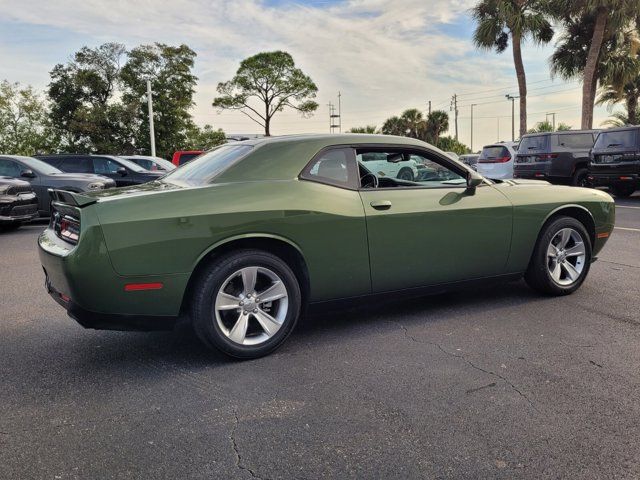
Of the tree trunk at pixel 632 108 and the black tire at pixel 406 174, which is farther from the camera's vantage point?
the tree trunk at pixel 632 108

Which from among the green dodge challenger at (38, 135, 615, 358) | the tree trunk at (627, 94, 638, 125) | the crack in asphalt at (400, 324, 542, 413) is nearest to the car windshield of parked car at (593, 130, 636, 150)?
the green dodge challenger at (38, 135, 615, 358)

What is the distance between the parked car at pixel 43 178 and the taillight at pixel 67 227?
25.7ft

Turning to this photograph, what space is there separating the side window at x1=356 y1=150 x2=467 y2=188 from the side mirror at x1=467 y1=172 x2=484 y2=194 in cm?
8

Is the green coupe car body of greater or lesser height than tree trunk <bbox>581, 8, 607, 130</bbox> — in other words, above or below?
below

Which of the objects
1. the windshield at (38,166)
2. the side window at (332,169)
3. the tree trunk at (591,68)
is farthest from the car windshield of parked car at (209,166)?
the tree trunk at (591,68)

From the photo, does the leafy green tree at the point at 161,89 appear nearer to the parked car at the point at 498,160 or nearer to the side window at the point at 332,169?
the parked car at the point at 498,160

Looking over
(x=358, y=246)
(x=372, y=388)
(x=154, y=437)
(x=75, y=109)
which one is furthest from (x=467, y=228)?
(x=75, y=109)

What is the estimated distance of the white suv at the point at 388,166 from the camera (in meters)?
4.17

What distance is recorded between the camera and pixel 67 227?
3480mm

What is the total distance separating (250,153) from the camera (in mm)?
3805

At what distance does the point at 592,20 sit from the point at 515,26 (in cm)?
360

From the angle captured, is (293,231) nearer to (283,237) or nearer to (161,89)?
(283,237)

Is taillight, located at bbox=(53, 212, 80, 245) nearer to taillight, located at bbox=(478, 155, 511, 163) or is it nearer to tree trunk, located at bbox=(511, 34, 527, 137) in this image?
taillight, located at bbox=(478, 155, 511, 163)

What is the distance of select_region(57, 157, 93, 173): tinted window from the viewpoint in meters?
13.9
